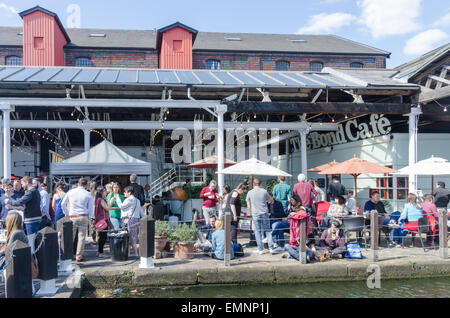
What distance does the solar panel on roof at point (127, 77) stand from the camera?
11.3 m

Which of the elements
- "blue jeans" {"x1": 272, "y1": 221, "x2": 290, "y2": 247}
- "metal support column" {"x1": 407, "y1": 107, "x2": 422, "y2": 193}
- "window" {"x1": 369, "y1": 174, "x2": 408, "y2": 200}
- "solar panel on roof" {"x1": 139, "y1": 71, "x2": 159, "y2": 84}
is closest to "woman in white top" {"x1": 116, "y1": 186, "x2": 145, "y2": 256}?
"blue jeans" {"x1": 272, "y1": 221, "x2": 290, "y2": 247}

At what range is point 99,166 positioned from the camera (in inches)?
470

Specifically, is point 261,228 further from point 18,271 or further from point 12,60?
point 12,60

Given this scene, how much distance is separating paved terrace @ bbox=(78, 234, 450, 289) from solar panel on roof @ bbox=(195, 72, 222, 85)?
220 inches

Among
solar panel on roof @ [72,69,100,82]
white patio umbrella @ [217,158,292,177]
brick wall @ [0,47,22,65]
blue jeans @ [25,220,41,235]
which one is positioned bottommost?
blue jeans @ [25,220,41,235]

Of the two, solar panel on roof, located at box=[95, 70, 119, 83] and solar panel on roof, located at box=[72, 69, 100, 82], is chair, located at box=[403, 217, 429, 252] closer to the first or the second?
solar panel on roof, located at box=[95, 70, 119, 83]

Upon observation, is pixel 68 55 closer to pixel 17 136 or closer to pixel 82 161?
pixel 17 136

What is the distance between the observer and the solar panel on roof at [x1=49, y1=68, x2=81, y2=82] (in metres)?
11.1

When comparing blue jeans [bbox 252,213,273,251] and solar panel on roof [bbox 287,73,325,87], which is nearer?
blue jeans [bbox 252,213,273,251]

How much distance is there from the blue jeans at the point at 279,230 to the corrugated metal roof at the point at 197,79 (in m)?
4.48

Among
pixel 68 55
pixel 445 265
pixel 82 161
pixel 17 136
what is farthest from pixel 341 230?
pixel 68 55

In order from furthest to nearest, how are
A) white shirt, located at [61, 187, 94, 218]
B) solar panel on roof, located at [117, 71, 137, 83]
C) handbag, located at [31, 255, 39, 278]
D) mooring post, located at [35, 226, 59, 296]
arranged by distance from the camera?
solar panel on roof, located at [117, 71, 137, 83], white shirt, located at [61, 187, 94, 218], handbag, located at [31, 255, 39, 278], mooring post, located at [35, 226, 59, 296]

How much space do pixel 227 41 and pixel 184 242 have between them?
2446 cm
